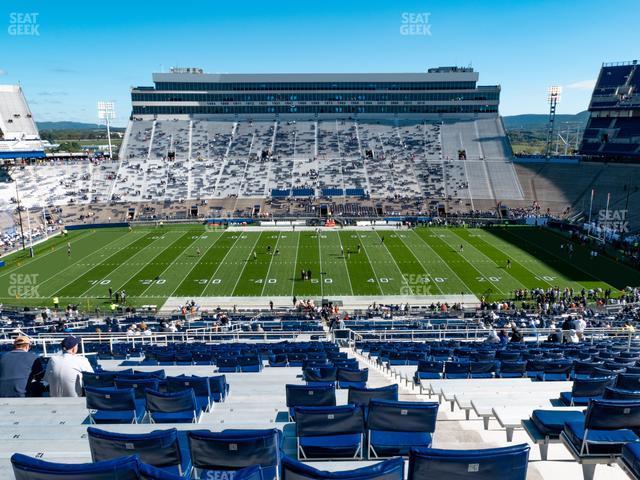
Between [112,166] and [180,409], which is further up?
[112,166]

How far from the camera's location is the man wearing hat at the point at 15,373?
7418mm

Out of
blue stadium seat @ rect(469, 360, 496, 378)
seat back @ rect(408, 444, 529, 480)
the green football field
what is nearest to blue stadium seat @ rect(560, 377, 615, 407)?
blue stadium seat @ rect(469, 360, 496, 378)

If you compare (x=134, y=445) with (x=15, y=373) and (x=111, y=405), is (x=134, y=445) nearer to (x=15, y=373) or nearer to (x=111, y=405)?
(x=111, y=405)

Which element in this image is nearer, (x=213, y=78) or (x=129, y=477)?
(x=129, y=477)

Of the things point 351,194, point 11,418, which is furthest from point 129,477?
point 351,194

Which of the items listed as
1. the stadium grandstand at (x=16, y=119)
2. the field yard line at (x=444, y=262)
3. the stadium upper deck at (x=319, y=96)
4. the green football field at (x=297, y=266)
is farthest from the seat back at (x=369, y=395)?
the stadium upper deck at (x=319, y=96)

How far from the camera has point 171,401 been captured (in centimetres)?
570

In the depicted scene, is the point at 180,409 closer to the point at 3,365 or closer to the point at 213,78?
the point at 3,365

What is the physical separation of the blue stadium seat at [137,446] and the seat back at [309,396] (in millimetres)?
1970

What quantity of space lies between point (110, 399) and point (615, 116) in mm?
80220

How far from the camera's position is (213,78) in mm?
81812

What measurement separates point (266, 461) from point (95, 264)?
131 ft

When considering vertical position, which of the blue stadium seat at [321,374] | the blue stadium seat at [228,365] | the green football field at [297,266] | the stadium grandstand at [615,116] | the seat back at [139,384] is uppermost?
the stadium grandstand at [615,116]

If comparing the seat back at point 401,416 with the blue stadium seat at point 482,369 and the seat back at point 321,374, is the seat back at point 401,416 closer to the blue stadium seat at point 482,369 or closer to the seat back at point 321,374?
the seat back at point 321,374
